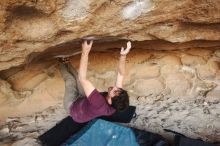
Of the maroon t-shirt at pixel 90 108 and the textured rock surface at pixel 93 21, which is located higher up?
the textured rock surface at pixel 93 21

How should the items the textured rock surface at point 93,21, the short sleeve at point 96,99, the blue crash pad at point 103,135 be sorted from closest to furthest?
the textured rock surface at point 93,21, the short sleeve at point 96,99, the blue crash pad at point 103,135

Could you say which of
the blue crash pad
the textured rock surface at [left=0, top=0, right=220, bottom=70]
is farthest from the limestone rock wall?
the textured rock surface at [left=0, top=0, right=220, bottom=70]

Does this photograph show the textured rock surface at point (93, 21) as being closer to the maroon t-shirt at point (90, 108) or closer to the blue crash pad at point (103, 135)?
the maroon t-shirt at point (90, 108)

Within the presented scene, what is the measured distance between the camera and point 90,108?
7.54 ft

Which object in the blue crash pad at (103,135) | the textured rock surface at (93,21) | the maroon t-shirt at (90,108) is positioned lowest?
the blue crash pad at (103,135)

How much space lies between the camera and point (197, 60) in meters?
2.94

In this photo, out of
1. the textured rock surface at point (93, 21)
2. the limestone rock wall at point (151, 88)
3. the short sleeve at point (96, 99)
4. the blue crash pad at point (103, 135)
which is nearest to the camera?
the textured rock surface at point (93, 21)

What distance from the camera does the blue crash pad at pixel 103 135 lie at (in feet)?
7.97

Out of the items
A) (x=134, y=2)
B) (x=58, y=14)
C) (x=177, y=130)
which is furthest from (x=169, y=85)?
(x=58, y=14)

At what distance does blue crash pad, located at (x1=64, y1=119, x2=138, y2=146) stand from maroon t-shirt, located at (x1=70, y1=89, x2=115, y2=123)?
0.12 meters

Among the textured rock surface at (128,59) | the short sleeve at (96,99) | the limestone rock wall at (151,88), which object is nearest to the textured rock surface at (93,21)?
the textured rock surface at (128,59)

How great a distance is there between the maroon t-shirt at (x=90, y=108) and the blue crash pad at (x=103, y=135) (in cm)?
12

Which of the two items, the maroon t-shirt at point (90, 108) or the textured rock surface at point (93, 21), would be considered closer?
the textured rock surface at point (93, 21)

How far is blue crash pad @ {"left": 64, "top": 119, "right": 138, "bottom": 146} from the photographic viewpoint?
243 cm
